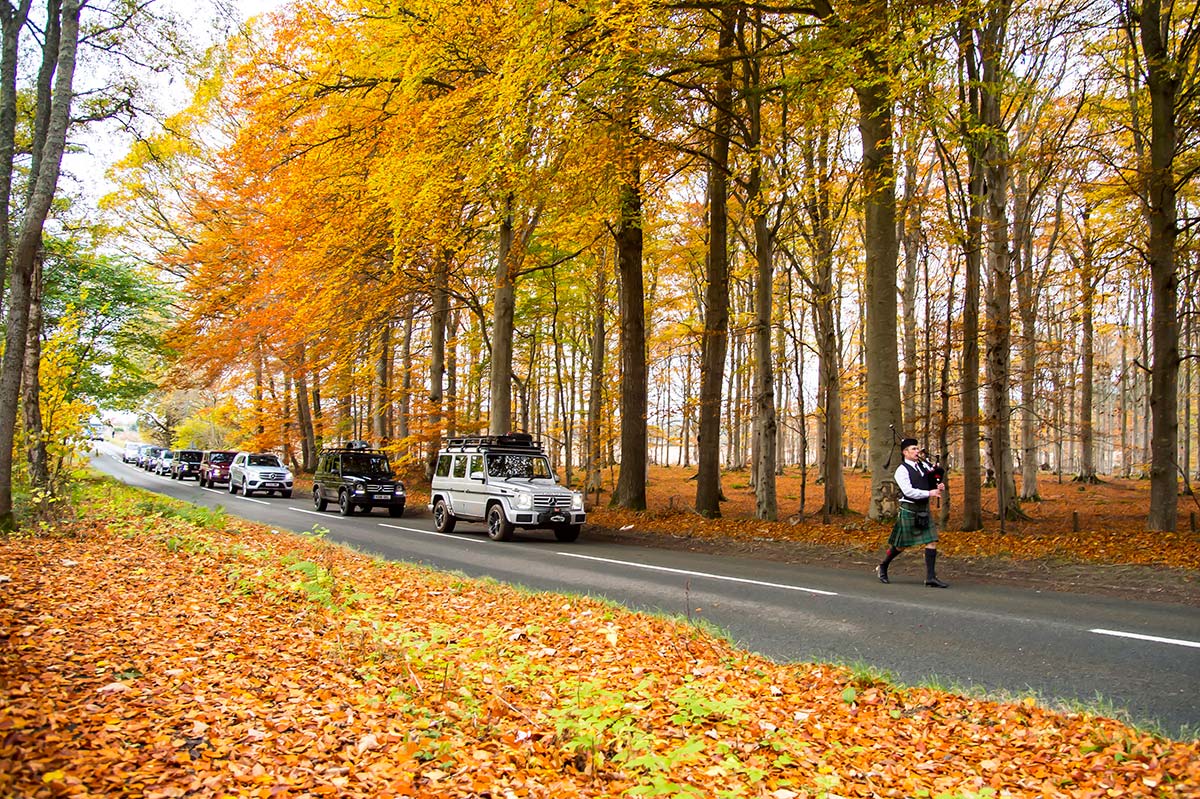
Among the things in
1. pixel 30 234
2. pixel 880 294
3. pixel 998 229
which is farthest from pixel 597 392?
pixel 30 234

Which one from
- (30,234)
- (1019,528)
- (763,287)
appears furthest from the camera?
(1019,528)

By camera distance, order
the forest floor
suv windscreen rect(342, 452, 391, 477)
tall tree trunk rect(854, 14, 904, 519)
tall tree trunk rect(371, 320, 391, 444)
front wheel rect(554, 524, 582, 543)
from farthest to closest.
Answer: tall tree trunk rect(371, 320, 391, 444) < suv windscreen rect(342, 452, 391, 477) < front wheel rect(554, 524, 582, 543) < tall tree trunk rect(854, 14, 904, 519) < the forest floor

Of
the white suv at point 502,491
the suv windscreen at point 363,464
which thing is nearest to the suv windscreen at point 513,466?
the white suv at point 502,491

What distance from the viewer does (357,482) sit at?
837 inches

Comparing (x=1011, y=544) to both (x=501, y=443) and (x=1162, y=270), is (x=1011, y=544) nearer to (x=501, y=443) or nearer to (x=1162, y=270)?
(x=1162, y=270)

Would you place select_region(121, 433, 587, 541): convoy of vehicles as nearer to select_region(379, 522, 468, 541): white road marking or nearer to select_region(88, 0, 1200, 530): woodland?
select_region(379, 522, 468, 541): white road marking

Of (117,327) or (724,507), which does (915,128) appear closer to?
(724,507)

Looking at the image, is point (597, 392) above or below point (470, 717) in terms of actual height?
above

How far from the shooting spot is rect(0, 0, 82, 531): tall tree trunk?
10273mm

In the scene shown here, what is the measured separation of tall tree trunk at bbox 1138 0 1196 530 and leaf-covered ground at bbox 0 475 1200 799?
11.4m

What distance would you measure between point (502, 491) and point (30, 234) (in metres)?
9.60

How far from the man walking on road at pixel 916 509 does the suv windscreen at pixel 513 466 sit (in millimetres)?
8899

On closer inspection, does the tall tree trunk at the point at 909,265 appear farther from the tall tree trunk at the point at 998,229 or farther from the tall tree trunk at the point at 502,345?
the tall tree trunk at the point at 502,345

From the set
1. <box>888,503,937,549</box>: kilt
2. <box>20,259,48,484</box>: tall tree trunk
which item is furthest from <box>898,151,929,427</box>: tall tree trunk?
<box>20,259,48,484</box>: tall tree trunk
